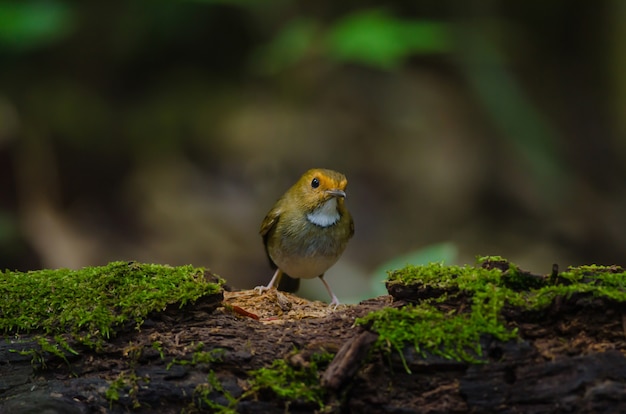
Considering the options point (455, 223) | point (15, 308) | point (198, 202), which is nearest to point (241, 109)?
point (198, 202)

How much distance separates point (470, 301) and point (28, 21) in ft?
21.5

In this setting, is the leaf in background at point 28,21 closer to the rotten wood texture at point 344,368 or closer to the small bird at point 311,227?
the small bird at point 311,227

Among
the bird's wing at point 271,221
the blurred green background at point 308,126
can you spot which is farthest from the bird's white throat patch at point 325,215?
the blurred green background at point 308,126

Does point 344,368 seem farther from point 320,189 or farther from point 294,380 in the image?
point 320,189

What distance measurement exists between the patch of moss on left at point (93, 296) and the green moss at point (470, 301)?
2.62 feet

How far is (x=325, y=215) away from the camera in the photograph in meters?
4.78

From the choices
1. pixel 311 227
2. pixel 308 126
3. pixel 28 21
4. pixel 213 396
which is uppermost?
pixel 308 126

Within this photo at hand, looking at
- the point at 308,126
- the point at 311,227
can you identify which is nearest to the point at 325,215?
the point at 311,227

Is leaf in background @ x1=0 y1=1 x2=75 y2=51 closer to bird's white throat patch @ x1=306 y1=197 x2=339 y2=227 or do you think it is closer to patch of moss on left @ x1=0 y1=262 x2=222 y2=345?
bird's white throat patch @ x1=306 y1=197 x2=339 y2=227

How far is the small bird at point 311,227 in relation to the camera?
4.70 meters

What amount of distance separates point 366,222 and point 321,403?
20.2 feet

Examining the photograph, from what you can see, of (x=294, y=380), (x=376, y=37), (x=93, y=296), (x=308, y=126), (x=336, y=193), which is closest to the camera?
(x=294, y=380)

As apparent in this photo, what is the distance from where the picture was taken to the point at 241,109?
31.6ft

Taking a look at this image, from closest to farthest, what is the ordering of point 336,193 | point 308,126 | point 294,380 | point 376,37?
point 294,380
point 336,193
point 376,37
point 308,126
